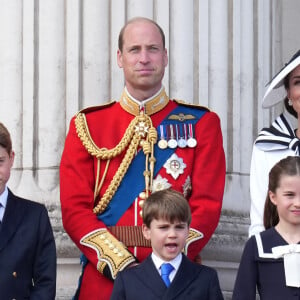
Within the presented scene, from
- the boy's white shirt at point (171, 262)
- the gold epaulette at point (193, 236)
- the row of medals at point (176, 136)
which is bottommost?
the boy's white shirt at point (171, 262)

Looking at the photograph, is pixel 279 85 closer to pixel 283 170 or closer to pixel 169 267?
pixel 283 170

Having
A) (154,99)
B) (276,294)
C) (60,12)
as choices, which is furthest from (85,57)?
(276,294)

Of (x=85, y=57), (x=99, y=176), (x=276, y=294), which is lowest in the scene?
(x=276, y=294)

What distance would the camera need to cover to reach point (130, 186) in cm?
685

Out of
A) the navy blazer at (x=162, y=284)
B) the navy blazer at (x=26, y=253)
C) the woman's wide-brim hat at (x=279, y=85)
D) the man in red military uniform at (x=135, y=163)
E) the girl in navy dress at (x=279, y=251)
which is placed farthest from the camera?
the man in red military uniform at (x=135, y=163)

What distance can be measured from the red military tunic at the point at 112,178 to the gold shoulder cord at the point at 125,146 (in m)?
0.02

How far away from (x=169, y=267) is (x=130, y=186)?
711mm

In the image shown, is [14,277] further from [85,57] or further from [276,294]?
[85,57]

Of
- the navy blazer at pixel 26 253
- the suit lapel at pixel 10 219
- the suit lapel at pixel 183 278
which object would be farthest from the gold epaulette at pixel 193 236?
the suit lapel at pixel 10 219

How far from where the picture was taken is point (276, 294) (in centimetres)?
611

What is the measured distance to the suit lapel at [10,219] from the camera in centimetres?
647

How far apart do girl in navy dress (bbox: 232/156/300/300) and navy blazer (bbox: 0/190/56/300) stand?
0.95 metres

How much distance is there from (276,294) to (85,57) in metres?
2.46

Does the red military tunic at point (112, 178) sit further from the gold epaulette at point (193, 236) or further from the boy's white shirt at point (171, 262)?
the boy's white shirt at point (171, 262)
